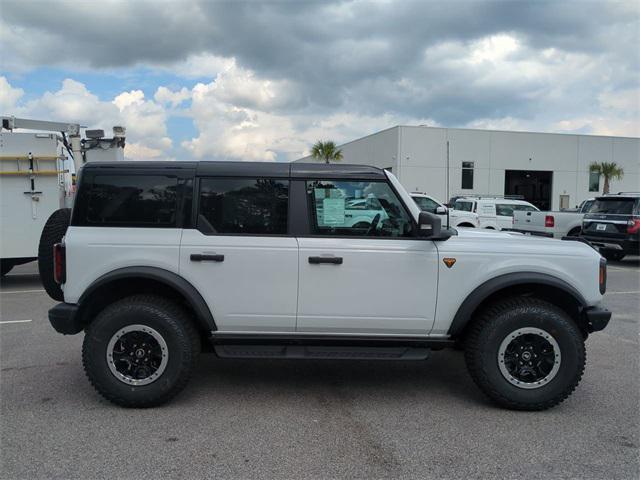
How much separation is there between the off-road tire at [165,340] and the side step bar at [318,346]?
0.96ft

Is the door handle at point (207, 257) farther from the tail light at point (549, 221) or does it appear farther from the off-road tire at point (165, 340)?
the tail light at point (549, 221)

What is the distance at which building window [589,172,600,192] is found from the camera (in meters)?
39.9

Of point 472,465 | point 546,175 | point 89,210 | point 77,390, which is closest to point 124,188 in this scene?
point 89,210

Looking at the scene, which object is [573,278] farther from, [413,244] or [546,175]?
[546,175]

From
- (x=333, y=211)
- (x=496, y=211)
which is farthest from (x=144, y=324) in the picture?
(x=496, y=211)

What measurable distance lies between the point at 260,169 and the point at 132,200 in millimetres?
1067

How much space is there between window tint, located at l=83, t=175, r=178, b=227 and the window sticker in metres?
1.21

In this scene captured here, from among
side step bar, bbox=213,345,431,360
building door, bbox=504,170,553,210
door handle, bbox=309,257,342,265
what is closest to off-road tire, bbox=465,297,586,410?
side step bar, bbox=213,345,431,360

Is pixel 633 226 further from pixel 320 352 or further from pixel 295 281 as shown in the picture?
pixel 295 281

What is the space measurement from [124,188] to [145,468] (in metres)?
2.16

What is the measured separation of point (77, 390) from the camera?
4.55m

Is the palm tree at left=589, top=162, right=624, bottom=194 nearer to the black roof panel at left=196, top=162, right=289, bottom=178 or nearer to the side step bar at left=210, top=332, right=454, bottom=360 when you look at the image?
the side step bar at left=210, top=332, right=454, bottom=360

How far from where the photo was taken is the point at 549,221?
48.0ft

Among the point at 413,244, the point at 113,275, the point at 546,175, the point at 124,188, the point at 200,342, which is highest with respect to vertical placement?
the point at 546,175
